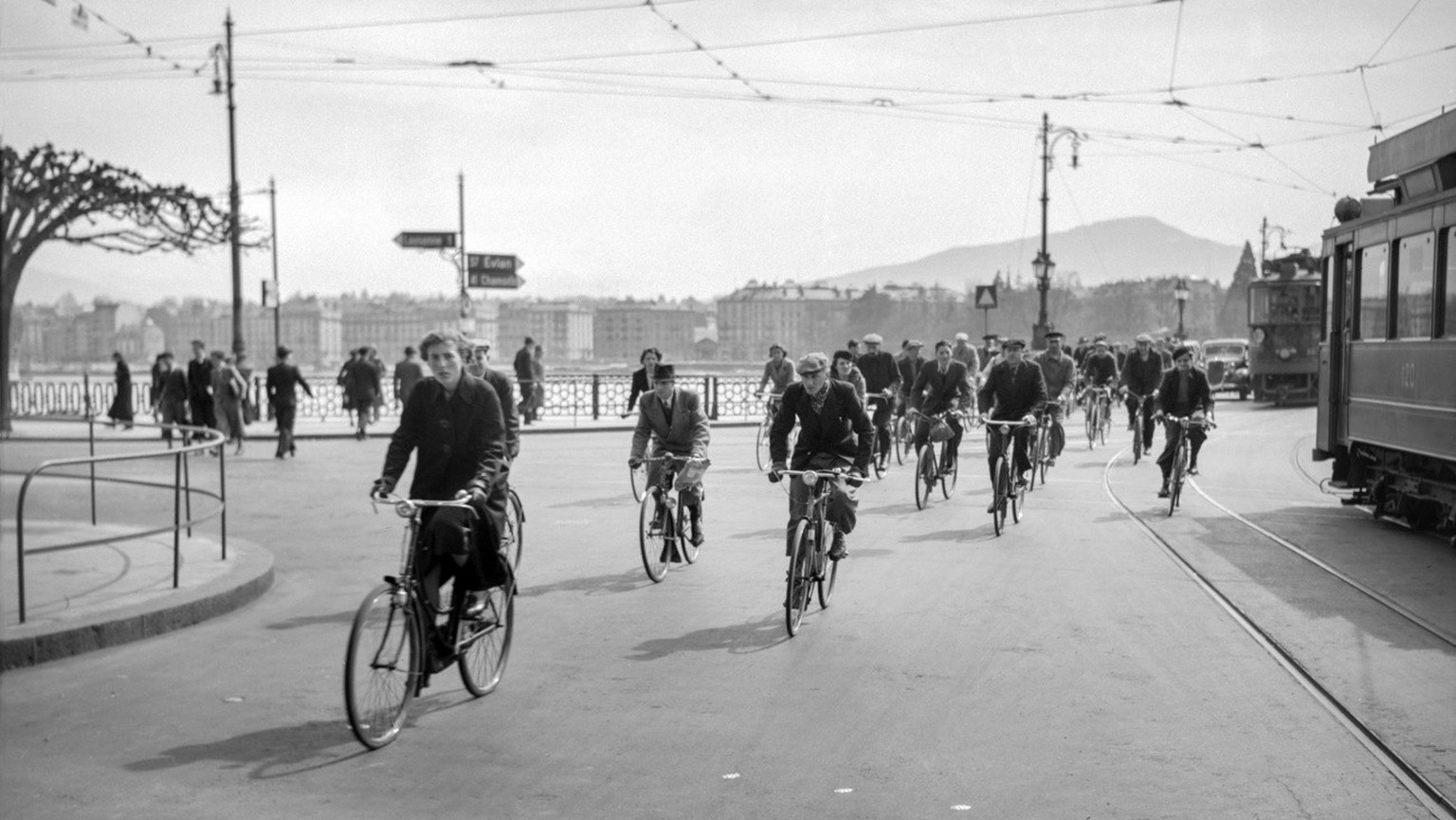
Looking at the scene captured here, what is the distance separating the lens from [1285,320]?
3809 centimetres

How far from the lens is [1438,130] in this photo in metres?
12.5

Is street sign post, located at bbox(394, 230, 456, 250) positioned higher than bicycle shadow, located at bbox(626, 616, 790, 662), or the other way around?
street sign post, located at bbox(394, 230, 456, 250)

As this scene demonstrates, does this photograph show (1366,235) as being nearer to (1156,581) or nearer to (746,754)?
(1156,581)

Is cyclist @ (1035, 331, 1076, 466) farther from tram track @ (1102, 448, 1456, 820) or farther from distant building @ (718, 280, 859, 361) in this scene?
distant building @ (718, 280, 859, 361)

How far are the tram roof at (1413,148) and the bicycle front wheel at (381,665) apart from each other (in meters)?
9.86

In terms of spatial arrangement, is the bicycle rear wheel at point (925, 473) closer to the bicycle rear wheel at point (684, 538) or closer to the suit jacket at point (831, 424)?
the bicycle rear wheel at point (684, 538)

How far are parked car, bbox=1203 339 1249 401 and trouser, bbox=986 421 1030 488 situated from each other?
1209 inches

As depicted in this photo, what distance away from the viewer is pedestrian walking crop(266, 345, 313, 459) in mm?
23250

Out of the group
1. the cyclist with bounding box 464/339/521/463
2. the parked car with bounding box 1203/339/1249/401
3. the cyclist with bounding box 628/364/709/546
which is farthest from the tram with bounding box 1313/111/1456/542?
the parked car with bounding box 1203/339/1249/401

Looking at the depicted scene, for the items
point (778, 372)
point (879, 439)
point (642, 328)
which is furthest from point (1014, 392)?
point (642, 328)

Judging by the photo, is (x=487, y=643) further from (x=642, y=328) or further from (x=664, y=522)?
(x=642, y=328)

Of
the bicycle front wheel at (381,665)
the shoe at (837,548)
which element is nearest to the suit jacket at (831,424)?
the shoe at (837,548)

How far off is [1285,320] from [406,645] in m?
35.6

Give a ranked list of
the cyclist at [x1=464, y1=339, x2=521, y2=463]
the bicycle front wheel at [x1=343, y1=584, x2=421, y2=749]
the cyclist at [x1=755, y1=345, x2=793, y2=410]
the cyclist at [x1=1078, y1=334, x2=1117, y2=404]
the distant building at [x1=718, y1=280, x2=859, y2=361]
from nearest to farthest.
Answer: the bicycle front wheel at [x1=343, y1=584, x2=421, y2=749], the cyclist at [x1=464, y1=339, x2=521, y2=463], the cyclist at [x1=755, y1=345, x2=793, y2=410], the cyclist at [x1=1078, y1=334, x2=1117, y2=404], the distant building at [x1=718, y1=280, x2=859, y2=361]
